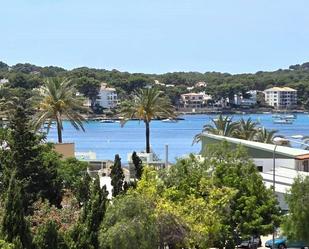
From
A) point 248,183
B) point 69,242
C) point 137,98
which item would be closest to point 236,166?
point 248,183

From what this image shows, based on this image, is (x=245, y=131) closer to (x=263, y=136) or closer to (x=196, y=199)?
(x=263, y=136)

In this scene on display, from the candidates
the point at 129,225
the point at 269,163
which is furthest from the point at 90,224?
the point at 269,163

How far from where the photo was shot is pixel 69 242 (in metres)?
32.0

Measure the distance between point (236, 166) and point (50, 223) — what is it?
16.5 metres

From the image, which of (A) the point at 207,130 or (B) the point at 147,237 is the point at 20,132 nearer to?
(B) the point at 147,237

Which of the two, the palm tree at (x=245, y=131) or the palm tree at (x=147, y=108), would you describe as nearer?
the palm tree at (x=147, y=108)

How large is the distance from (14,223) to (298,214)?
16.7 meters

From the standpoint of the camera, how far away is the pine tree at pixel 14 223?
30500 mm

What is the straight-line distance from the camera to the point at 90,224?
33.8 metres

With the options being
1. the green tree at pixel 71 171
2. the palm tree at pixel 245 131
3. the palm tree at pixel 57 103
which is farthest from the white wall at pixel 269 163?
the palm tree at pixel 245 131

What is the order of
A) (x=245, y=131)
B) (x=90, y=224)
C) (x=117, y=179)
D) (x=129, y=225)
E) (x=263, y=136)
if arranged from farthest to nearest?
(x=245, y=131)
(x=263, y=136)
(x=117, y=179)
(x=129, y=225)
(x=90, y=224)

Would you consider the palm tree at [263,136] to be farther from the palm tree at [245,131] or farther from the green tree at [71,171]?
the green tree at [71,171]

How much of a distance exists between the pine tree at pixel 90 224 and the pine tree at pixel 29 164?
7954mm

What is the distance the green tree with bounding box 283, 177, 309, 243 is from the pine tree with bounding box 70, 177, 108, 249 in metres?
10.8
